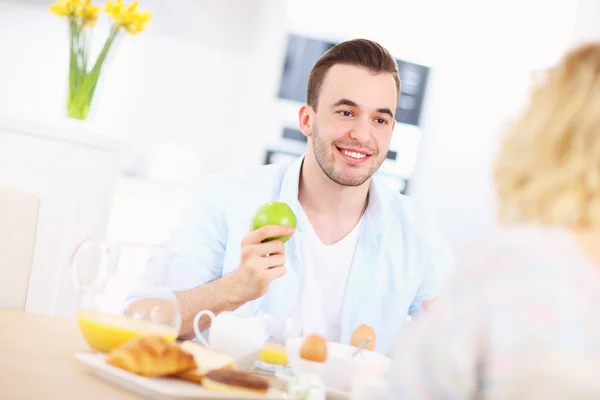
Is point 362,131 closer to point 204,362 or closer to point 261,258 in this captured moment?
point 261,258

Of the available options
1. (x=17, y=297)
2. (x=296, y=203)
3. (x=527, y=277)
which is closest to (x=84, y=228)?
(x=296, y=203)

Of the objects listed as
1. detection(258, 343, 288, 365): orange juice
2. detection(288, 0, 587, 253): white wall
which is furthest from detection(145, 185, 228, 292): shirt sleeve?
detection(288, 0, 587, 253): white wall

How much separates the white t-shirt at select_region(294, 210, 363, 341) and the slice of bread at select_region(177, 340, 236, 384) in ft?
2.30

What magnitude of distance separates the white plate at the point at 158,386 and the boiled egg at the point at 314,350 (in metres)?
0.13

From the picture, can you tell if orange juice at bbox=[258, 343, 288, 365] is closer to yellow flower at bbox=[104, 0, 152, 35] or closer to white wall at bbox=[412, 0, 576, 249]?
yellow flower at bbox=[104, 0, 152, 35]

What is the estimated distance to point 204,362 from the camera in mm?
1198

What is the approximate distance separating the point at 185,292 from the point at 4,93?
3.09 metres

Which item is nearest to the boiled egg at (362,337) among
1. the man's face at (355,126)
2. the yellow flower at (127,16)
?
the man's face at (355,126)

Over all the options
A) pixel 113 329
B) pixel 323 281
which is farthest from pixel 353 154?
pixel 113 329

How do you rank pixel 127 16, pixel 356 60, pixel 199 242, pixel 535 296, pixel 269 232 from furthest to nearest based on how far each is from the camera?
1. pixel 127 16
2. pixel 356 60
3. pixel 199 242
4. pixel 269 232
5. pixel 535 296

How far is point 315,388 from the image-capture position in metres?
1.08

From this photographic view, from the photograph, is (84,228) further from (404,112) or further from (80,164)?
(404,112)

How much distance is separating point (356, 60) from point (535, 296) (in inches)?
68.2

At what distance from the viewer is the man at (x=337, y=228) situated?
205 centimetres
